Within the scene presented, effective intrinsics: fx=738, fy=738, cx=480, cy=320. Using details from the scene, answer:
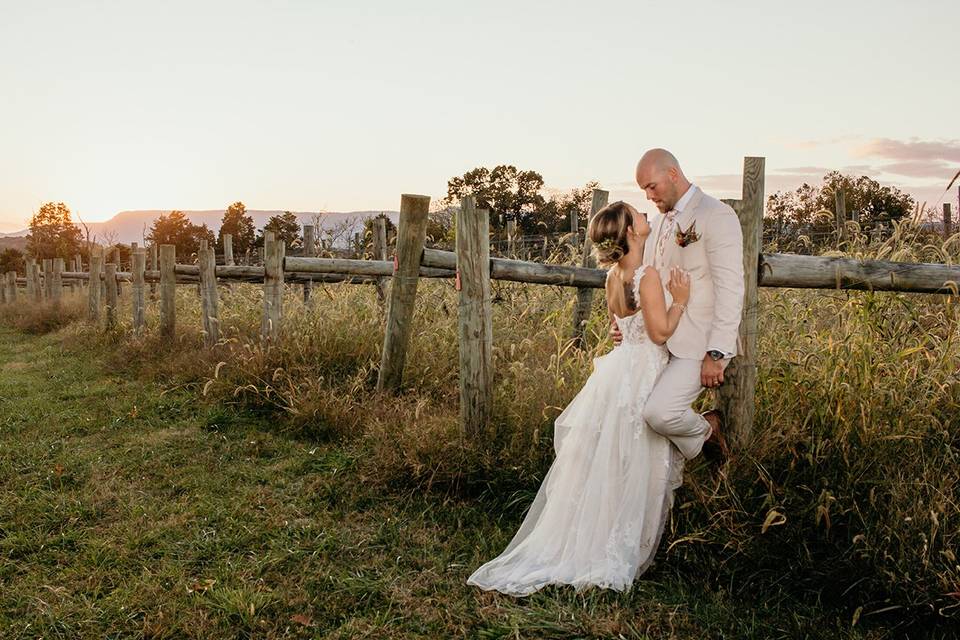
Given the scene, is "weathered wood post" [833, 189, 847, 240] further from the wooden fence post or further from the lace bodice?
the wooden fence post

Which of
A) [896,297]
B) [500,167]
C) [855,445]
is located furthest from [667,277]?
[500,167]

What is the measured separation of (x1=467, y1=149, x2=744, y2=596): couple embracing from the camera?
139 inches

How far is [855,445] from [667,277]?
125 centimetres

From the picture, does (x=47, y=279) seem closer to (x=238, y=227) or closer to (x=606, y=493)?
(x=238, y=227)

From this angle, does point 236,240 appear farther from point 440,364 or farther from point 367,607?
point 367,607

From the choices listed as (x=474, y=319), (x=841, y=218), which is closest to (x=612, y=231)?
(x=474, y=319)

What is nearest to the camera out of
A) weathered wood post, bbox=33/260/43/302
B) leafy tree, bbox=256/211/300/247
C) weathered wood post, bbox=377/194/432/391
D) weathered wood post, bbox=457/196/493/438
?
weathered wood post, bbox=457/196/493/438

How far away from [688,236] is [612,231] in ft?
1.21

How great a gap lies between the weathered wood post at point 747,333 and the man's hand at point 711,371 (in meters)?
0.29

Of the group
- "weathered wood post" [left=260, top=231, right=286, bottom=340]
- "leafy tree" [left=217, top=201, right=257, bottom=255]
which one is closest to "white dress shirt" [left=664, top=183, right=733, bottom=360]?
"weathered wood post" [left=260, top=231, right=286, bottom=340]

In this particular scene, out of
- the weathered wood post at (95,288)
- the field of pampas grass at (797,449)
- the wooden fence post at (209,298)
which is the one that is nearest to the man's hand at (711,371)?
the field of pampas grass at (797,449)

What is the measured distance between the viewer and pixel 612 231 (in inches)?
143

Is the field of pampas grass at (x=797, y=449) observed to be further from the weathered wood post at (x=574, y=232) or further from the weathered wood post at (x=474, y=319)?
the weathered wood post at (x=574, y=232)

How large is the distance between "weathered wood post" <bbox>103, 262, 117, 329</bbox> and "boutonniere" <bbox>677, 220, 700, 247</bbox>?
38.5 feet
